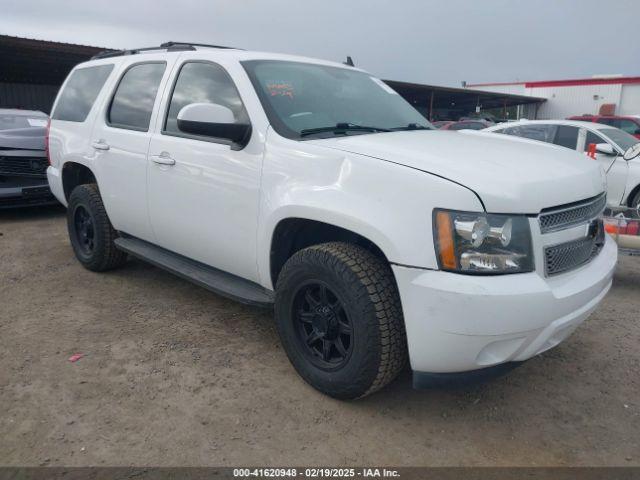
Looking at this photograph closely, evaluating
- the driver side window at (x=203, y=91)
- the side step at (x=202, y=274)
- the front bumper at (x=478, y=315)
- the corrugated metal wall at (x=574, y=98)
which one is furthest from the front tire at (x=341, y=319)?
the corrugated metal wall at (x=574, y=98)

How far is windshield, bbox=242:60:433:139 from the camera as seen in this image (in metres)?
3.08

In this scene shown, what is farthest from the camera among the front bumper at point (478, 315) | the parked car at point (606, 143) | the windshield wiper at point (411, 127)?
the parked car at point (606, 143)

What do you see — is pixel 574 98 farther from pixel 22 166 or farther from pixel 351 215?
pixel 351 215

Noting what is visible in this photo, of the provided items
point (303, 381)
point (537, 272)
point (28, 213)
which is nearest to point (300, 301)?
point (303, 381)

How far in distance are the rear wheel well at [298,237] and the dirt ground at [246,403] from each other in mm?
693

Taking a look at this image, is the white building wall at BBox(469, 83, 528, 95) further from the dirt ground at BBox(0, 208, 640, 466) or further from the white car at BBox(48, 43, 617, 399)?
the dirt ground at BBox(0, 208, 640, 466)

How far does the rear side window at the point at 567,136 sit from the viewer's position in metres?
8.04

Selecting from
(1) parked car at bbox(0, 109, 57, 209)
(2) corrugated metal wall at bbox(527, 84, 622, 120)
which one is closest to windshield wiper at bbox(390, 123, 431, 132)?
(1) parked car at bbox(0, 109, 57, 209)

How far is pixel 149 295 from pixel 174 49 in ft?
6.48

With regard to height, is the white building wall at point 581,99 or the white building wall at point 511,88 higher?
the white building wall at point 511,88

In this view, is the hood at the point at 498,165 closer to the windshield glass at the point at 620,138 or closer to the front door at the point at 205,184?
the front door at the point at 205,184

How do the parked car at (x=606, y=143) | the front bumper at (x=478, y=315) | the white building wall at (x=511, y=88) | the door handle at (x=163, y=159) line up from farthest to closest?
1. the white building wall at (x=511, y=88)
2. the parked car at (x=606, y=143)
3. the door handle at (x=163, y=159)
4. the front bumper at (x=478, y=315)

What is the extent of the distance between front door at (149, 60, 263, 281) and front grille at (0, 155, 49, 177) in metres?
4.38

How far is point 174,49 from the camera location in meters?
3.96
